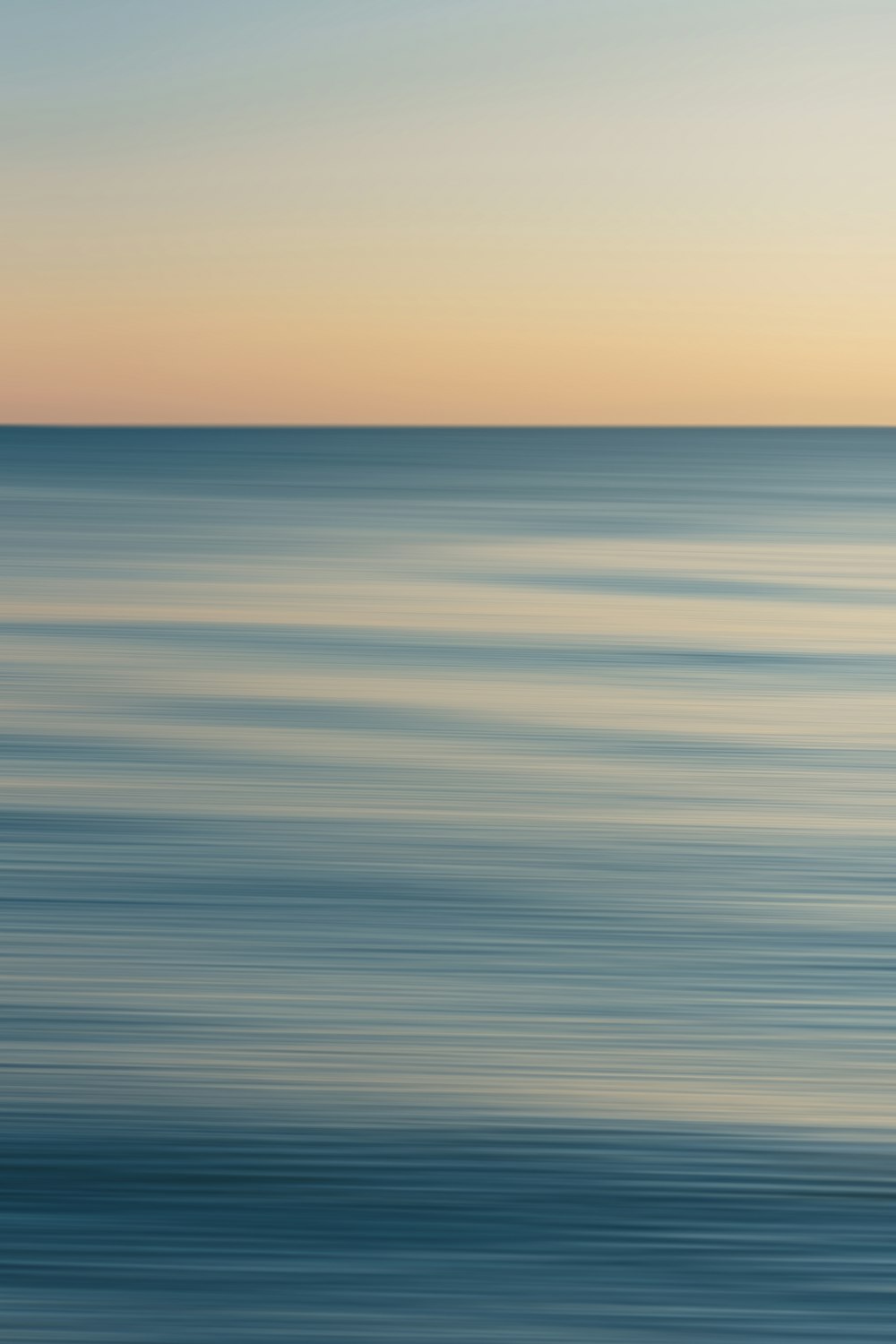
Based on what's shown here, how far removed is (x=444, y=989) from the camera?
17.3ft

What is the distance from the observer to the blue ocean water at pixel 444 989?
3627mm

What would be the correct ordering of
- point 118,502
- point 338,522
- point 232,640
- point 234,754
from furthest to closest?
point 118,502 → point 338,522 → point 232,640 → point 234,754

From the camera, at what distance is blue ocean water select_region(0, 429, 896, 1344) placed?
3.63 metres

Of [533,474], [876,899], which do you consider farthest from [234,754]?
[533,474]

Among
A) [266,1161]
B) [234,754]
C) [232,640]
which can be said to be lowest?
[266,1161]

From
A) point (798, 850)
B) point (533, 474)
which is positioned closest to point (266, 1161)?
point (798, 850)

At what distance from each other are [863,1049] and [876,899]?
167cm

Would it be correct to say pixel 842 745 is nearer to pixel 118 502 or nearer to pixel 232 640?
pixel 232 640

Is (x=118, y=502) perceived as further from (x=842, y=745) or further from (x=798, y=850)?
(x=798, y=850)

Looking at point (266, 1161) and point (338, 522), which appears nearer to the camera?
→ point (266, 1161)

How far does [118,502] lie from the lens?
33.5 m

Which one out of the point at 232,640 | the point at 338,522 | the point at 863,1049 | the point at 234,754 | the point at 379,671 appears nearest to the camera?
the point at 863,1049

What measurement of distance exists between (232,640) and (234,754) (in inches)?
169

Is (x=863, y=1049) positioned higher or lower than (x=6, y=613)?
lower
